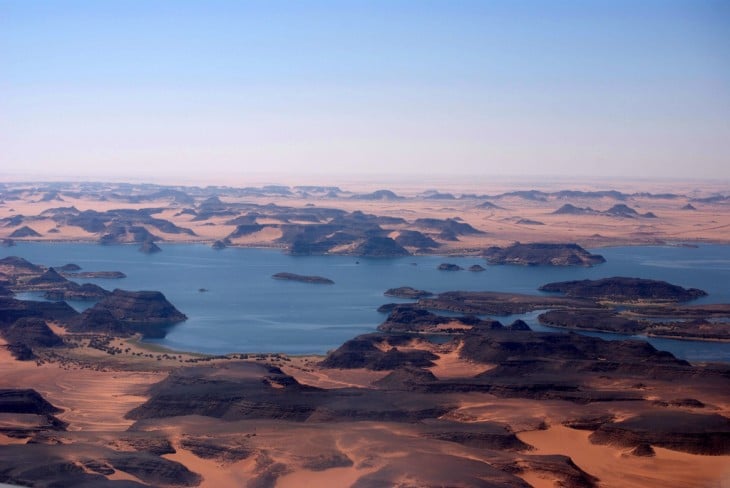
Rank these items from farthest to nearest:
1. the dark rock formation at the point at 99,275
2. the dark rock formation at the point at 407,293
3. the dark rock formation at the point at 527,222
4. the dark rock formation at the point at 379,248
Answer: the dark rock formation at the point at 527,222
the dark rock formation at the point at 379,248
the dark rock formation at the point at 99,275
the dark rock formation at the point at 407,293

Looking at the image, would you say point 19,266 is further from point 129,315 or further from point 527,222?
point 527,222

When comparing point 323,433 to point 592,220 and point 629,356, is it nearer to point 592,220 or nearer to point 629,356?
point 629,356

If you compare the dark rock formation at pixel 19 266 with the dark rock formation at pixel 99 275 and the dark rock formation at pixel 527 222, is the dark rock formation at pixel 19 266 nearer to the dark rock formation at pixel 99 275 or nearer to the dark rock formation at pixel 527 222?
the dark rock formation at pixel 99 275

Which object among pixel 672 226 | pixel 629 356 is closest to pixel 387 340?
pixel 629 356

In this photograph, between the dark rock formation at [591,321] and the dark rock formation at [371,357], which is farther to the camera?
the dark rock formation at [591,321]

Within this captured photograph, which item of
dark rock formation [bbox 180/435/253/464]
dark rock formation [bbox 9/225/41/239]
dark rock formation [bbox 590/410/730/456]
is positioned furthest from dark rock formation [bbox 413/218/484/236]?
dark rock formation [bbox 180/435/253/464]

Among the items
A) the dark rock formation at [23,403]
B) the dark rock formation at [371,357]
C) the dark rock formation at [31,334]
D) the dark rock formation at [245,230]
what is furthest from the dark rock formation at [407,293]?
the dark rock formation at [245,230]

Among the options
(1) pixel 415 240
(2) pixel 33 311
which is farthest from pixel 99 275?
(1) pixel 415 240

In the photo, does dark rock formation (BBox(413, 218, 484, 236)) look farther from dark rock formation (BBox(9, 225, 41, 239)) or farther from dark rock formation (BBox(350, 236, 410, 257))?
dark rock formation (BBox(9, 225, 41, 239))
